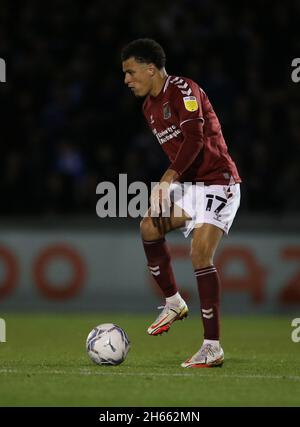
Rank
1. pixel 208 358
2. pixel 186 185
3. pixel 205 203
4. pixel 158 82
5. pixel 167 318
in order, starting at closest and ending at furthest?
pixel 208 358
pixel 205 203
pixel 158 82
pixel 186 185
pixel 167 318

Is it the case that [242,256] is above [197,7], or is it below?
below

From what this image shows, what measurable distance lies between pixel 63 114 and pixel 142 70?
6632 millimetres

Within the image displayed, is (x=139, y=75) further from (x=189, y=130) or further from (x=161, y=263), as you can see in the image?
(x=161, y=263)

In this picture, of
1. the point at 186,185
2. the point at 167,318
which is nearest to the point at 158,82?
the point at 186,185

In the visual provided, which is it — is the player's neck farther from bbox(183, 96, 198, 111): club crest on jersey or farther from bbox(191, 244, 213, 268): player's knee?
bbox(191, 244, 213, 268): player's knee

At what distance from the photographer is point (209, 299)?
6.96 meters

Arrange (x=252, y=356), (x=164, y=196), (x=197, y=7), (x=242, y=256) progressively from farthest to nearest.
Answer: (x=197, y=7) < (x=242, y=256) < (x=252, y=356) < (x=164, y=196)

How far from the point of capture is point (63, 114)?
1368 cm

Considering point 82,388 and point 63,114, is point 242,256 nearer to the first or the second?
point 63,114

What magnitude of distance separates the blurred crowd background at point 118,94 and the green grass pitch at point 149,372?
2.81 metres

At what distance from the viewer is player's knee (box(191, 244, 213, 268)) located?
6961mm

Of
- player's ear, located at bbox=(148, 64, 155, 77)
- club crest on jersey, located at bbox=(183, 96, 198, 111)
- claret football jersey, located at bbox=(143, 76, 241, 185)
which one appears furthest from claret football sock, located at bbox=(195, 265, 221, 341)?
player's ear, located at bbox=(148, 64, 155, 77)

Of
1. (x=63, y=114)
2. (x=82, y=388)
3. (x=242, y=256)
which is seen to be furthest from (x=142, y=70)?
(x=63, y=114)

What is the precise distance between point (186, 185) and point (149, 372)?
142 cm
